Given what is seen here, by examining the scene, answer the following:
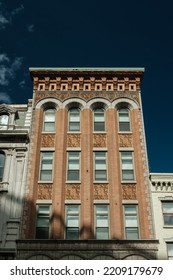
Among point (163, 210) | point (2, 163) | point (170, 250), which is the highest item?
→ point (2, 163)

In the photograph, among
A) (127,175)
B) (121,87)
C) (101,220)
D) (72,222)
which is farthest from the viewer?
(121,87)

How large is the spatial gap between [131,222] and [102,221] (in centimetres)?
185

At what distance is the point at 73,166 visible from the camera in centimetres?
2625

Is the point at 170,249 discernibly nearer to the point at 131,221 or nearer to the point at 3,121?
the point at 131,221

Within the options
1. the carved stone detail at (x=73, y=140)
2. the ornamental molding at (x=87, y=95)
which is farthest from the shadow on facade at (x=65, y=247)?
the ornamental molding at (x=87, y=95)

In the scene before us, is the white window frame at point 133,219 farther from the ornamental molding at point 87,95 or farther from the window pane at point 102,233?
the ornamental molding at point 87,95

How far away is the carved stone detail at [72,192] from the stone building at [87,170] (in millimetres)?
66

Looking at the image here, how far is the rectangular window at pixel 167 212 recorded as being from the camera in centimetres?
2378

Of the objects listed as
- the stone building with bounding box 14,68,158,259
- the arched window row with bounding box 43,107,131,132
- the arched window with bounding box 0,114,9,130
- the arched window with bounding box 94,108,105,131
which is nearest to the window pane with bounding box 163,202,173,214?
the stone building with bounding box 14,68,158,259

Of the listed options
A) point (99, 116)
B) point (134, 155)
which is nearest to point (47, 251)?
point (134, 155)

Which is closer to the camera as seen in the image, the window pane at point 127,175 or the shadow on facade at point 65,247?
the shadow on facade at point 65,247

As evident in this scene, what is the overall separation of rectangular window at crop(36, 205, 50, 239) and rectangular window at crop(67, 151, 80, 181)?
271 centimetres

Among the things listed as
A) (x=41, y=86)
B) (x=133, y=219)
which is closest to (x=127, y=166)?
(x=133, y=219)

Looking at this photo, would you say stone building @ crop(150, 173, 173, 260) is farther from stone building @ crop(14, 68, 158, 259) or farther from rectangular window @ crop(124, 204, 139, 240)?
rectangular window @ crop(124, 204, 139, 240)
